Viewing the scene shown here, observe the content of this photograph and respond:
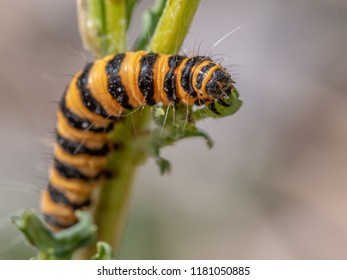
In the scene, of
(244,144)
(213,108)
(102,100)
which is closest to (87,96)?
(102,100)

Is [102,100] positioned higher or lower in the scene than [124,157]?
higher

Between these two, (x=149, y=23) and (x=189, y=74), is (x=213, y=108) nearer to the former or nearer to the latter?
(x=189, y=74)

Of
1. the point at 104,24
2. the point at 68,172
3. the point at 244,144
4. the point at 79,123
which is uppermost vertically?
the point at 244,144

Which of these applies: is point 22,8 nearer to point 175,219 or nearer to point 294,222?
point 175,219

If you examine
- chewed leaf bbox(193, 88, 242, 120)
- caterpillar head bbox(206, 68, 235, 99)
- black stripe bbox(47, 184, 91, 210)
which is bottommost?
black stripe bbox(47, 184, 91, 210)

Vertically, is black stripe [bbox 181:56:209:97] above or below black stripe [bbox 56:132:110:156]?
above

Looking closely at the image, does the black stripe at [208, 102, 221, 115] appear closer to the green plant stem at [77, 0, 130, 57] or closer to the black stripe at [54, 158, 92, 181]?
the green plant stem at [77, 0, 130, 57]

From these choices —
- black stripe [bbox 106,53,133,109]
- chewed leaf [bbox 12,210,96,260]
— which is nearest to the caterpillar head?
black stripe [bbox 106,53,133,109]
